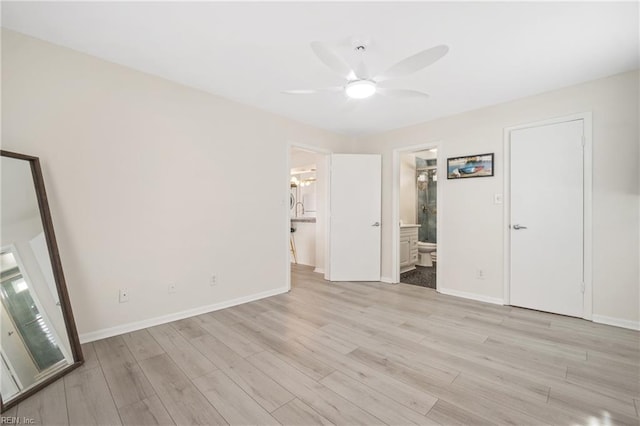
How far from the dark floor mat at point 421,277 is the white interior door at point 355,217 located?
0.58 m

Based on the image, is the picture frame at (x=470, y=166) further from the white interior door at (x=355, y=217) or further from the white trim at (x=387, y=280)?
the white trim at (x=387, y=280)

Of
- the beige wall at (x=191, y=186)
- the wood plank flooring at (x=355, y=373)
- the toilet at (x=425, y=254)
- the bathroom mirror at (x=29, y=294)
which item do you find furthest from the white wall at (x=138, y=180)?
the toilet at (x=425, y=254)

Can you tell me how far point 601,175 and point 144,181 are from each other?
4.48 meters

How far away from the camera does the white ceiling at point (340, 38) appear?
1843 millimetres

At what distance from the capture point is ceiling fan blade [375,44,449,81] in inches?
66.8

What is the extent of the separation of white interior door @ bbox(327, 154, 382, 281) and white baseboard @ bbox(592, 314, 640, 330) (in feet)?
8.31

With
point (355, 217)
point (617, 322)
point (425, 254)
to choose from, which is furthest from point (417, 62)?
point (425, 254)

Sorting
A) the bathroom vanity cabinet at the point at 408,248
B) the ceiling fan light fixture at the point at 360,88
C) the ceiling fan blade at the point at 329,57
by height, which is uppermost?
the ceiling fan blade at the point at 329,57

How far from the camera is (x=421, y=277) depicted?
15.9 feet

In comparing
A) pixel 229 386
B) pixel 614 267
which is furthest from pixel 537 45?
pixel 229 386

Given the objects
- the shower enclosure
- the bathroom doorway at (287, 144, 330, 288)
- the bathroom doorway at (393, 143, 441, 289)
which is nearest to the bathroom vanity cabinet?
the bathroom doorway at (393, 143, 441, 289)

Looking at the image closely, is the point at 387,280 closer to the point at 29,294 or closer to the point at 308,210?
the point at 308,210

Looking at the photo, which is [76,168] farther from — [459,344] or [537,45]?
[537,45]

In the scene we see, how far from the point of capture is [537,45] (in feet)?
7.22
